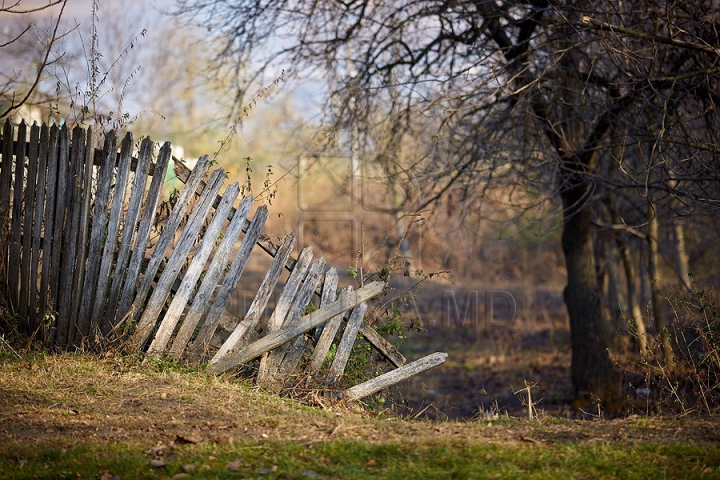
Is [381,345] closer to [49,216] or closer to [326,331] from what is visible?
[326,331]

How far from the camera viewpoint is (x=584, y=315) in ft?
28.4

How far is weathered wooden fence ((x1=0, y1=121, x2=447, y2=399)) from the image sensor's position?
4980 mm

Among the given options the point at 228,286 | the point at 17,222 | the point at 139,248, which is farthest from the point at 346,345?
the point at 17,222

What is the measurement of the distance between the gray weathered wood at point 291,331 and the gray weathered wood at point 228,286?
21 centimetres

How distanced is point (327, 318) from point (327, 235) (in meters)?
15.3

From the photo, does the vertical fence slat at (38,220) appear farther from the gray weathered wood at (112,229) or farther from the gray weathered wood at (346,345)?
the gray weathered wood at (346,345)

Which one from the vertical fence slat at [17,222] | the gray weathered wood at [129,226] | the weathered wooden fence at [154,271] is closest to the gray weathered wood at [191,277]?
the weathered wooden fence at [154,271]

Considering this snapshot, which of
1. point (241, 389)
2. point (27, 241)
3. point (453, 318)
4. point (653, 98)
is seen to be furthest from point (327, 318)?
point (453, 318)

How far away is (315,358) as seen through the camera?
5090 millimetres

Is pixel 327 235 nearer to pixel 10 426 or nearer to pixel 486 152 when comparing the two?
pixel 486 152

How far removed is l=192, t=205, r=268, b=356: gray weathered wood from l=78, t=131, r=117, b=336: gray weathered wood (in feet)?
2.97

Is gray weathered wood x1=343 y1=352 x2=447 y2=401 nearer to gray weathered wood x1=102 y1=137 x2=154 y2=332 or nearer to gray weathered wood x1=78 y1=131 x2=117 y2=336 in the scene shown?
gray weathered wood x1=102 y1=137 x2=154 y2=332

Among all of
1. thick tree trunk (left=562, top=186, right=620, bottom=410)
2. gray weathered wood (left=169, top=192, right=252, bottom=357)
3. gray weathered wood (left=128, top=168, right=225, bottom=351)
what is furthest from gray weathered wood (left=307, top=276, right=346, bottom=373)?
thick tree trunk (left=562, top=186, right=620, bottom=410)

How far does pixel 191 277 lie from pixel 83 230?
930mm
